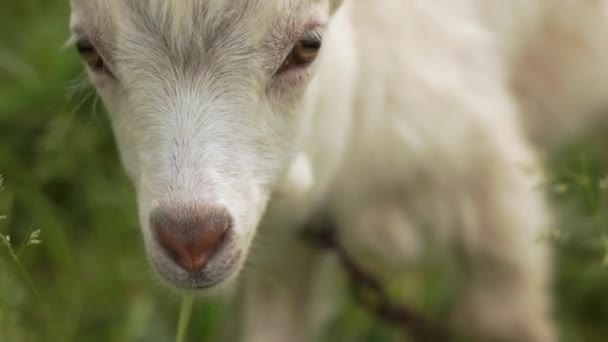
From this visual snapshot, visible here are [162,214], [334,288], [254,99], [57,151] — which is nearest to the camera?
[162,214]

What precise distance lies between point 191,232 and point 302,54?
0.45 m

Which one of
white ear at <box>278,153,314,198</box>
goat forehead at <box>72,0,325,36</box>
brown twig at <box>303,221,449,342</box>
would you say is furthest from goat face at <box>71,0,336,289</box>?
brown twig at <box>303,221,449,342</box>

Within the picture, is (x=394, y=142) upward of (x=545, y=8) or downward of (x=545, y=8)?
downward

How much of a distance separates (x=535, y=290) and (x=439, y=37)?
2.54 feet

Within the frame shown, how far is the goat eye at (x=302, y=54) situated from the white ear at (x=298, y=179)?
0.97 ft

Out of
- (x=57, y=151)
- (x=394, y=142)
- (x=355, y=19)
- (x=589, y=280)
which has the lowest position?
(x=57, y=151)

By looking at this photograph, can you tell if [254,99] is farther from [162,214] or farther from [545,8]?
[545,8]

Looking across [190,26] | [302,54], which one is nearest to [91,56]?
[190,26]

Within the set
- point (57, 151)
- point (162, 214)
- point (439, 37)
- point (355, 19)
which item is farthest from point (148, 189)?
point (57, 151)

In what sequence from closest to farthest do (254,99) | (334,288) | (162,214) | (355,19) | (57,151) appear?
(162,214), (254,99), (355,19), (334,288), (57,151)

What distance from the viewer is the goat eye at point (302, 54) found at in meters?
2.52

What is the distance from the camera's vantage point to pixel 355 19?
130 inches

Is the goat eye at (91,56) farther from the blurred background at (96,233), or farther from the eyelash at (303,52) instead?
the blurred background at (96,233)

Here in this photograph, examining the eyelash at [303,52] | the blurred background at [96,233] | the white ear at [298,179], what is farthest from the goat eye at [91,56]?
the blurred background at [96,233]
